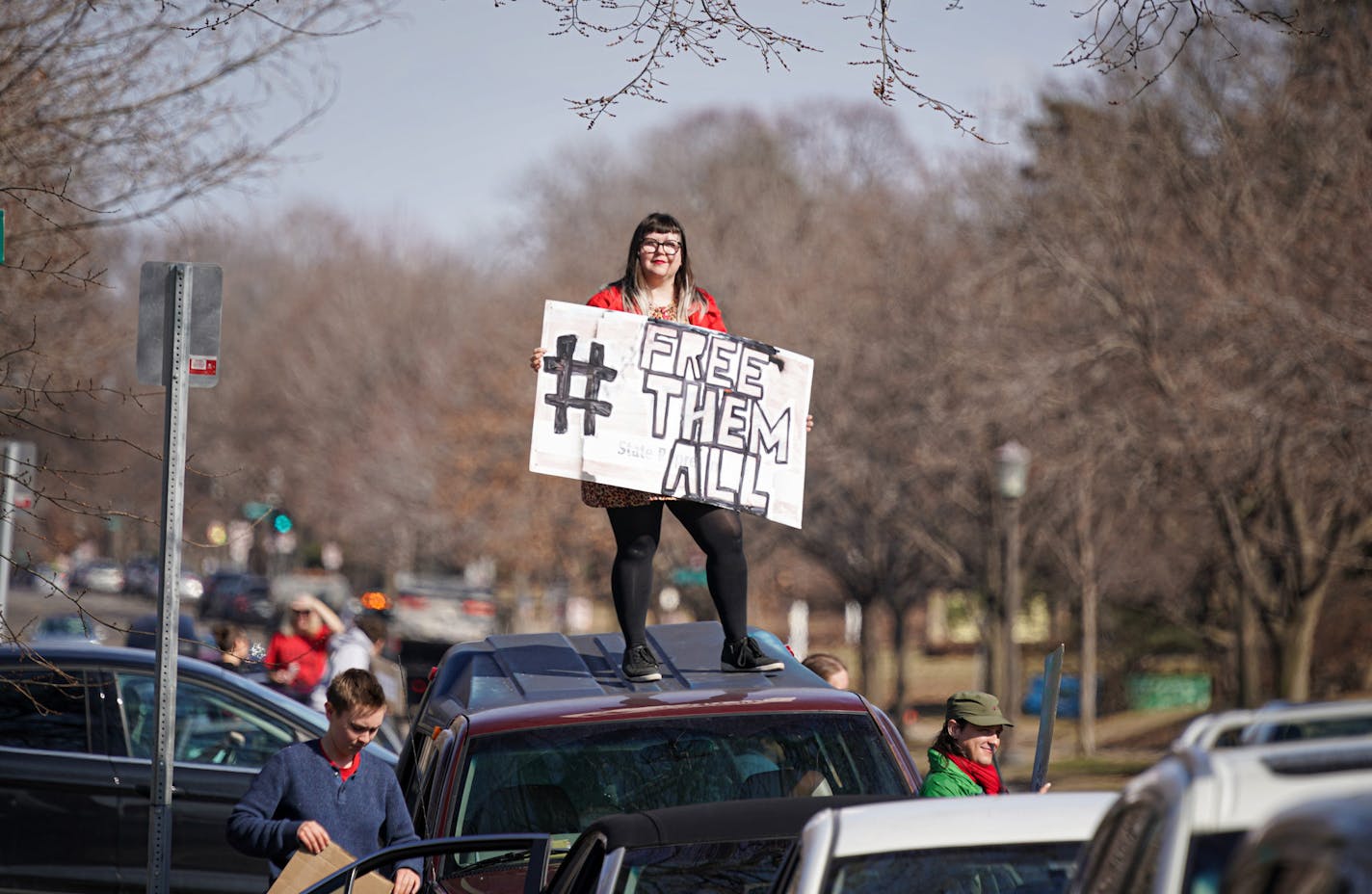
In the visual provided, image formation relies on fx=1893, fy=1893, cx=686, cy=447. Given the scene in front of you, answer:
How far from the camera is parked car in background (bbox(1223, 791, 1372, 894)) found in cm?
192

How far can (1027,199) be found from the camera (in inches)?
1029

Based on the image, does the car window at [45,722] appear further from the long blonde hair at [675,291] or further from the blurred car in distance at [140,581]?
the blurred car in distance at [140,581]

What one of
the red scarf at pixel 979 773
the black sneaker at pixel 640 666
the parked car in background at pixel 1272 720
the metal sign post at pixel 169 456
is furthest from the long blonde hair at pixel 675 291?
the parked car in background at pixel 1272 720

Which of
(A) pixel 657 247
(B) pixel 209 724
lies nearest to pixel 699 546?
(A) pixel 657 247

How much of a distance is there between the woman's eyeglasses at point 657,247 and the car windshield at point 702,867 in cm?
317

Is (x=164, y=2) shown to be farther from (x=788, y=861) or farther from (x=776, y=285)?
(x=776, y=285)

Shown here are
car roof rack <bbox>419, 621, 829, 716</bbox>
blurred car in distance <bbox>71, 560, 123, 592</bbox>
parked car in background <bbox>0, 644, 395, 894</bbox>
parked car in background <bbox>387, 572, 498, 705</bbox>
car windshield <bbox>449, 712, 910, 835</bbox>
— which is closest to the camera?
car windshield <bbox>449, 712, 910, 835</bbox>

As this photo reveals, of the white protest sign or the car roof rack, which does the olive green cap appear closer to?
the car roof rack

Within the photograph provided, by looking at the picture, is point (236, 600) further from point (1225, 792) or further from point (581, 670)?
point (1225, 792)

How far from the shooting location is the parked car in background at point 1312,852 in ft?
6.30

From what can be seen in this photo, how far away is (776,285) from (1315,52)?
16.4 m

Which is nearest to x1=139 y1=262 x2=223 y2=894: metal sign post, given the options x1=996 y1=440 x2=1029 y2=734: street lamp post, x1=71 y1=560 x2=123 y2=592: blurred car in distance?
x1=996 y1=440 x2=1029 y2=734: street lamp post

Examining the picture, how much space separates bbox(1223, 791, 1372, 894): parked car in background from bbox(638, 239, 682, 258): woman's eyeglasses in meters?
5.41

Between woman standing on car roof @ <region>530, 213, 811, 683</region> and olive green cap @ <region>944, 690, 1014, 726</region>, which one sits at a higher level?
woman standing on car roof @ <region>530, 213, 811, 683</region>
